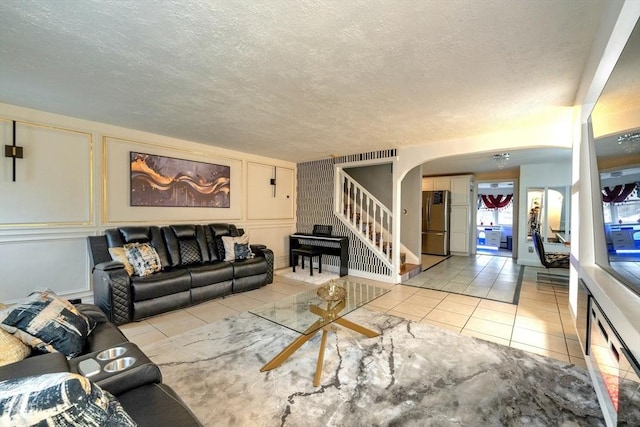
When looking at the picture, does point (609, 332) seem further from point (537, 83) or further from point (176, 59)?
point (176, 59)

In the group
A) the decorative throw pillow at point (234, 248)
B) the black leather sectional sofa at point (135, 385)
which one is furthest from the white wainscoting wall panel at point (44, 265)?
the black leather sectional sofa at point (135, 385)

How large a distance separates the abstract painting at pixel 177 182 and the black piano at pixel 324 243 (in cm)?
183

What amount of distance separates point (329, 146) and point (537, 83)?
3.08 metres

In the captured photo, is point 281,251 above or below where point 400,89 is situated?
below

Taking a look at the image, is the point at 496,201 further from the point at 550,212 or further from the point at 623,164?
the point at 623,164

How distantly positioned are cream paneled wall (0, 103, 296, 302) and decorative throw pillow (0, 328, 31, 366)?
9.22 feet

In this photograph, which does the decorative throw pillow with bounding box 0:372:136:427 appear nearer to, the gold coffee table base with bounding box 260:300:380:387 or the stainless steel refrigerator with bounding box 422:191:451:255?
the gold coffee table base with bounding box 260:300:380:387

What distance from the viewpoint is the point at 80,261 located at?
3648mm

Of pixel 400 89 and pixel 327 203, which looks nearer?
pixel 400 89

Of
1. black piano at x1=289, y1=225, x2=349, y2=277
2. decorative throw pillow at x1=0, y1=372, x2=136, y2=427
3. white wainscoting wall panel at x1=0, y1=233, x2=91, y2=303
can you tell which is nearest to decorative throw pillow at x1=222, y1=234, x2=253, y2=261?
black piano at x1=289, y1=225, x2=349, y2=277

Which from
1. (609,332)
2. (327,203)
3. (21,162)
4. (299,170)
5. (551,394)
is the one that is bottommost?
(551,394)

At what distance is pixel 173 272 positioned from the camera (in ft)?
11.7

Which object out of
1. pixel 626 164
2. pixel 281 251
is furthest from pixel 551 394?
pixel 281 251

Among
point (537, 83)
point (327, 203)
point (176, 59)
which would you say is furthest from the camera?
point (327, 203)
